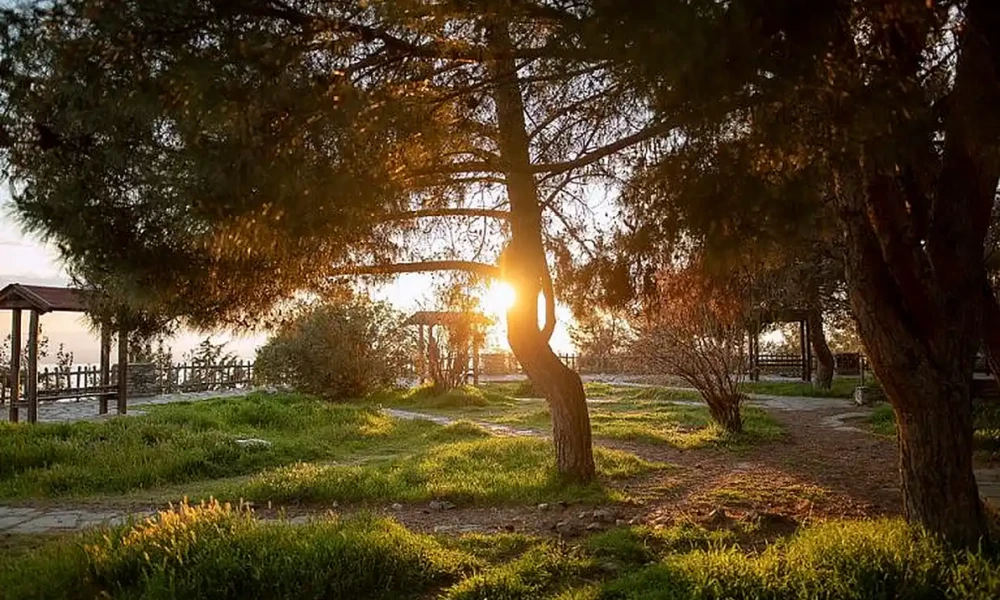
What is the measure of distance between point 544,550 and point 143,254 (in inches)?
120

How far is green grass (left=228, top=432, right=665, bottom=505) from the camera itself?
6.69 m

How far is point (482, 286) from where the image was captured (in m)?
8.67

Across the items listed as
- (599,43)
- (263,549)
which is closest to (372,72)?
(599,43)

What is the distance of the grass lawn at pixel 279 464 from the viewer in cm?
685

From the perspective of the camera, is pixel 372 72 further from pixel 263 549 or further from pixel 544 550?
pixel 544 550

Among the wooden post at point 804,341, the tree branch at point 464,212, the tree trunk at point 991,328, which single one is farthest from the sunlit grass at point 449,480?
the wooden post at point 804,341

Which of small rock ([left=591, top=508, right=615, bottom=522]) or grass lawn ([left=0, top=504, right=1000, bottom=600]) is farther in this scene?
small rock ([left=591, top=508, right=615, bottom=522])

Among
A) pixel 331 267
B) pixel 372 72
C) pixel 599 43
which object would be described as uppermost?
pixel 372 72

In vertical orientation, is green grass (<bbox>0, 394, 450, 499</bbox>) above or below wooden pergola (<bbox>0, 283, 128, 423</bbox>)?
below

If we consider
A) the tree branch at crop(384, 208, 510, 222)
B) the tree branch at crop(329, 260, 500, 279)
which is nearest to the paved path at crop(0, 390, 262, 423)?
the tree branch at crop(329, 260, 500, 279)

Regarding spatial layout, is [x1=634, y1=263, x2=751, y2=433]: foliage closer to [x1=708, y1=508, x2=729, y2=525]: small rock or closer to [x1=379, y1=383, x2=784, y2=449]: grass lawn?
[x1=379, y1=383, x2=784, y2=449]: grass lawn

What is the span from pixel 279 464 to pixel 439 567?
5.03 m

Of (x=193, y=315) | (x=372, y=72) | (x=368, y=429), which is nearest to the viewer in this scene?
(x=372, y=72)

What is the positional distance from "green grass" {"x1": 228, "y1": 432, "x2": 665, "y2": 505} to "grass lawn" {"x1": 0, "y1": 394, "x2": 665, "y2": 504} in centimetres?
1
